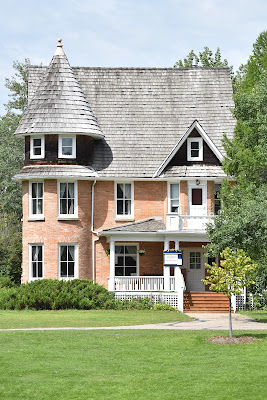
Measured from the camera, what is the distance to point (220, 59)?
2351 inches

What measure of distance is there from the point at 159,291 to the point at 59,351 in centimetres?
1599

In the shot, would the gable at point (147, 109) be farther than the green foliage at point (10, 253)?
No

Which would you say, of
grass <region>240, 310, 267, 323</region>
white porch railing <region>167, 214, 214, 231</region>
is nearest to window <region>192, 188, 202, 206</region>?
white porch railing <region>167, 214, 214, 231</region>

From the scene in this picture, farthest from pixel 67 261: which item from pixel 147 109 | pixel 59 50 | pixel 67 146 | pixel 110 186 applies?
pixel 59 50

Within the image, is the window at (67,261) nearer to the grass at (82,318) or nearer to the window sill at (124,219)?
the window sill at (124,219)

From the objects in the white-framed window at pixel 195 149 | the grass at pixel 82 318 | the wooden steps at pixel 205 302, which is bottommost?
the grass at pixel 82 318

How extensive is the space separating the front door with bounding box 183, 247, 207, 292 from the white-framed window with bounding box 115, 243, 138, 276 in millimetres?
2728

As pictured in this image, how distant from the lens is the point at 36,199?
39.0 m

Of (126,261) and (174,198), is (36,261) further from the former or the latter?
(174,198)

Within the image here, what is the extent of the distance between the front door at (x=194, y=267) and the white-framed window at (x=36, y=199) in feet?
26.6

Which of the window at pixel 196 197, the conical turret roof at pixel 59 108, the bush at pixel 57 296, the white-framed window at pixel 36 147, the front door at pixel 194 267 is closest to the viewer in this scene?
the bush at pixel 57 296

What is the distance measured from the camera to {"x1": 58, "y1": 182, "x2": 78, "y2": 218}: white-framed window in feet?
127

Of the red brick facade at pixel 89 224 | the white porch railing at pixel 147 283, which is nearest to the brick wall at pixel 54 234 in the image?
the red brick facade at pixel 89 224

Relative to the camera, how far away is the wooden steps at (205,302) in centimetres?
3531
